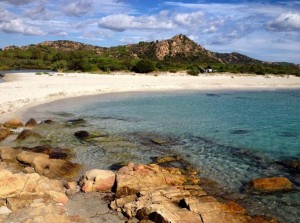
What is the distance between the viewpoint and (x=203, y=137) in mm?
22391

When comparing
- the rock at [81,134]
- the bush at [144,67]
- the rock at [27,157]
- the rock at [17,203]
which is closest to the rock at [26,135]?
the rock at [81,134]

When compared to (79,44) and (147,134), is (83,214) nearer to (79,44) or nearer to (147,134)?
(147,134)

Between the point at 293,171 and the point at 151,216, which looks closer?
Answer: the point at 151,216

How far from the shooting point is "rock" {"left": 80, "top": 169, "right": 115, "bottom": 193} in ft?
42.9

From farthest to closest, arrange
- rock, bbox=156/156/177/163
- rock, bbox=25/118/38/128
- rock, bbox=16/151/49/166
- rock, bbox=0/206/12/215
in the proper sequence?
rock, bbox=25/118/38/128
rock, bbox=156/156/177/163
rock, bbox=16/151/49/166
rock, bbox=0/206/12/215

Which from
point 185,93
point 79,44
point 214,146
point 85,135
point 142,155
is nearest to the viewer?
point 142,155

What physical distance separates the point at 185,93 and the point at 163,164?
103ft

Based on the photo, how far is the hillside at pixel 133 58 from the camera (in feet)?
253

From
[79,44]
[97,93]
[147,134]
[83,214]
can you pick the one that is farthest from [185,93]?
[79,44]

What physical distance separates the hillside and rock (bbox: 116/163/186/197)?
191 feet

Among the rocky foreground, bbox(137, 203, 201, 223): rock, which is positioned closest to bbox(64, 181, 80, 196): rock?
the rocky foreground

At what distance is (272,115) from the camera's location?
31.7 meters

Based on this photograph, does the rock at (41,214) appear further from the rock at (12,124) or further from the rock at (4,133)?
the rock at (12,124)

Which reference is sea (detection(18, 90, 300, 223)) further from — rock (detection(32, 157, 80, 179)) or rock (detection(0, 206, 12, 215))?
rock (detection(0, 206, 12, 215))
